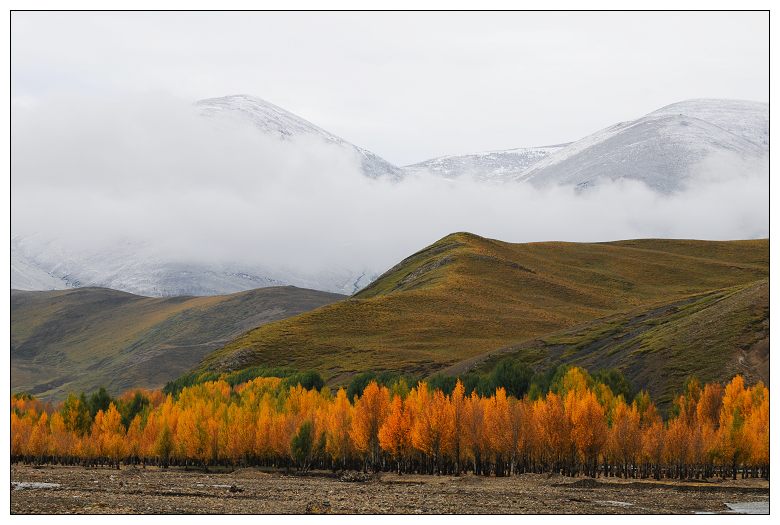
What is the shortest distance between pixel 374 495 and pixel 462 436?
38.6m

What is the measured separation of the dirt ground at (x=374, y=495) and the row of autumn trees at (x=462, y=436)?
18.7 ft

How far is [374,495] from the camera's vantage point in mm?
96938

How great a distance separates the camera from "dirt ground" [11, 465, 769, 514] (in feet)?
260

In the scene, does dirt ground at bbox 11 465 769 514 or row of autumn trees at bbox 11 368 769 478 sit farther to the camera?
row of autumn trees at bbox 11 368 769 478

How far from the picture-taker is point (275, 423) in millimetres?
154250

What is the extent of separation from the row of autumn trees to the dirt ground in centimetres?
570

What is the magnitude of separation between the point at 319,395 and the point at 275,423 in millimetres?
43216

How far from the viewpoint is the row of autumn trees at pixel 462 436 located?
4712 inches

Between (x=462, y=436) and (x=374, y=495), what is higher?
(x=462, y=436)

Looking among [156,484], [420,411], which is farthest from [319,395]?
[156,484]

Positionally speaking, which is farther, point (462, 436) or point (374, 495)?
point (462, 436)

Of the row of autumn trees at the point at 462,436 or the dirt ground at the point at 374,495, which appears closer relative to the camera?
the dirt ground at the point at 374,495

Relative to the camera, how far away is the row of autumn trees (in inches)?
4712
